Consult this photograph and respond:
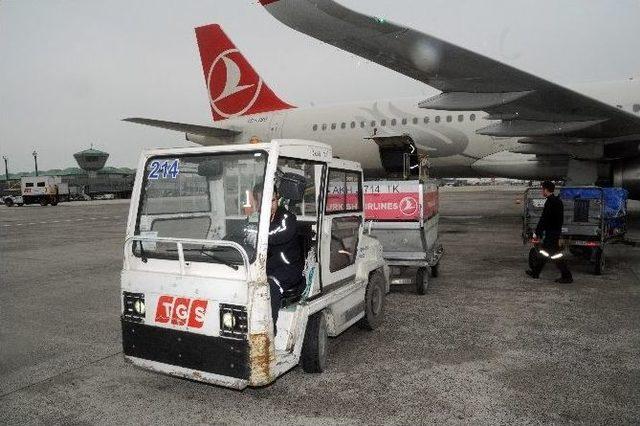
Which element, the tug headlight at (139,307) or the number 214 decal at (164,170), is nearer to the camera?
the tug headlight at (139,307)

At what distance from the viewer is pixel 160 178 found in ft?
13.6

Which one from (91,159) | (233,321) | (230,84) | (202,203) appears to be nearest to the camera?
(233,321)

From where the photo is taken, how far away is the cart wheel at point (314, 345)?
421 cm

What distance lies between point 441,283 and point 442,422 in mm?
4711

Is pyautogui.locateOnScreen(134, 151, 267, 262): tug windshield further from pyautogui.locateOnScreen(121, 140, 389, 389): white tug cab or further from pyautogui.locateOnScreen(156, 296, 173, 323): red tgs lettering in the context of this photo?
pyautogui.locateOnScreen(156, 296, 173, 323): red tgs lettering

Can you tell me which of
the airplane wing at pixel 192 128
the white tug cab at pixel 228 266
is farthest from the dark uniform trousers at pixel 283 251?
the airplane wing at pixel 192 128

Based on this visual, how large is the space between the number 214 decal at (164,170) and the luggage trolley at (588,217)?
6771 millimetres

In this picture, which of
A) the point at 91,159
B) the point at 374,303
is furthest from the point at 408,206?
the point at 91,159

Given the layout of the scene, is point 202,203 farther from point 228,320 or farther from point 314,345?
point 314,345

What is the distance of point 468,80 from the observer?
31.7ft

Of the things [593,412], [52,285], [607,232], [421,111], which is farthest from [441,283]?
[421,111]

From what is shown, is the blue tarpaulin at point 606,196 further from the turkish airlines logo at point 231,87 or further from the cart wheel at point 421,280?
the turkish airlines logo at point 231,87

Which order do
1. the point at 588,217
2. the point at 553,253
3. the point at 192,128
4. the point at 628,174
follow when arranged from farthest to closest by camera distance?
the point at 192,128
the point at 628,174
the point at 588,217
the point at 553,253

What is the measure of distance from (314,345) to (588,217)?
692cm
